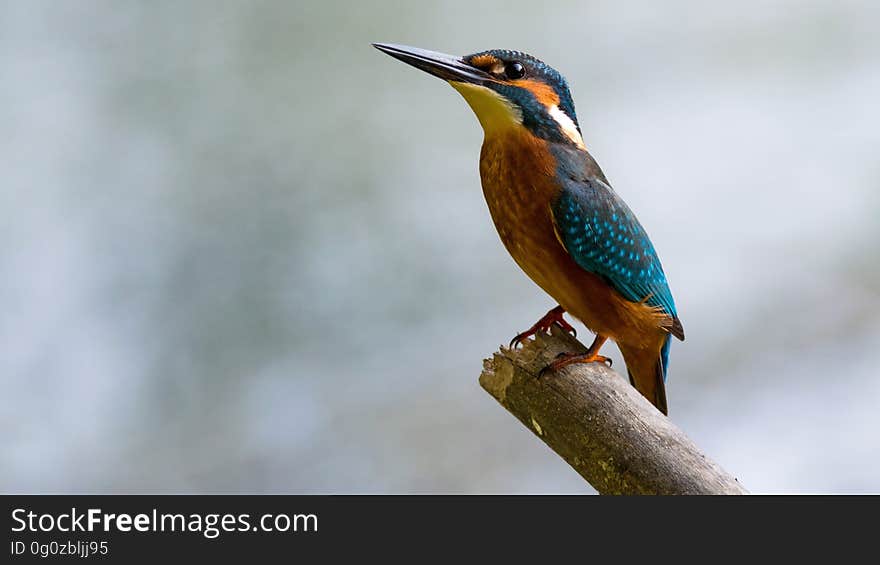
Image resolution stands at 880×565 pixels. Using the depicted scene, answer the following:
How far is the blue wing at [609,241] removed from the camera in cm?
235

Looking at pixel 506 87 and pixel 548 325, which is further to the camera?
pixel 548 325

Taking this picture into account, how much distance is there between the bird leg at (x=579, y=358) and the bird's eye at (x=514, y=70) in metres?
0.66

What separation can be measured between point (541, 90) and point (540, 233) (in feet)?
1.13

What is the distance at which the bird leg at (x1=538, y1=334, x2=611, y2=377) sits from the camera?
6.94ft

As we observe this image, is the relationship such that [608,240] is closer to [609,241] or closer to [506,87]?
[609,241]

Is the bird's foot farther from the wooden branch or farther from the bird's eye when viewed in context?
the bird's eye

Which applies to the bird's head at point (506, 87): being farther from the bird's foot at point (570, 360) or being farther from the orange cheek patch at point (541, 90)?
the bird's foot at point (570, 360)

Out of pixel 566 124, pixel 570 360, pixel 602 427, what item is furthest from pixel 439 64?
pixel 602 427

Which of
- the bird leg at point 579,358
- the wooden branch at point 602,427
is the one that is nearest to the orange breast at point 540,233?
the bird leg at point 579,358

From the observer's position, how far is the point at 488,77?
227 cm

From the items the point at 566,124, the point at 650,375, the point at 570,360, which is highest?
the point at 566,124

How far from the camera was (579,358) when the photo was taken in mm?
2156

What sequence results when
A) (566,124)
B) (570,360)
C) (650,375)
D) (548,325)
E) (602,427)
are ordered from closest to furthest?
(602,427) < (570,360) < (566,124) < (548,325) < (650,375)
